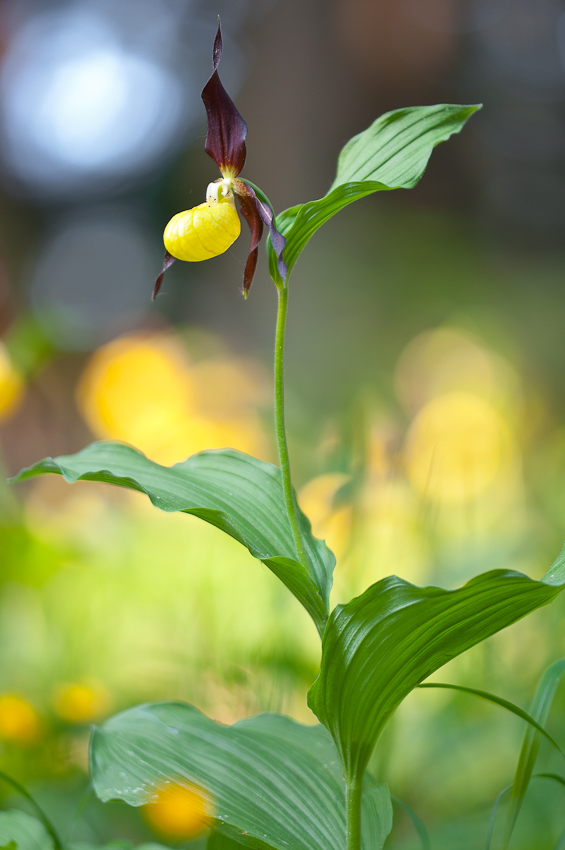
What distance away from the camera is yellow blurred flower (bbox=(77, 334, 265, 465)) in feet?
4.64

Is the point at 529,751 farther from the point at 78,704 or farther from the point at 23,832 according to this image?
the point at 78,704

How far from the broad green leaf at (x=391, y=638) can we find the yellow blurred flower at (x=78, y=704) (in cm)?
39

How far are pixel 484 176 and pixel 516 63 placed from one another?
3.05ft

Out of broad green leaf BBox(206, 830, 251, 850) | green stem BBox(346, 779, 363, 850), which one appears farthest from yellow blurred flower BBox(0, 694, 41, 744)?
green stem BBox(346, 779, 363, 850)

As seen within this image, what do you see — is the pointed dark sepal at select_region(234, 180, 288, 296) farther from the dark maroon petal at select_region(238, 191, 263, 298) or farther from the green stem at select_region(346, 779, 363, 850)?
the green stem at select_region(346, 779, 363, 850)

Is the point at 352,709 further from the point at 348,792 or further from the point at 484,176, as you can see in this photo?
the point at 484,176

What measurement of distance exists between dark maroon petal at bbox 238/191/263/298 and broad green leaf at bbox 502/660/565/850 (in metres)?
0.38

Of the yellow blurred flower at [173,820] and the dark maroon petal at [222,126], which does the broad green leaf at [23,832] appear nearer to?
the yellow blurred flower at [173,820]

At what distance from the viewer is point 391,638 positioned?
0.36 m

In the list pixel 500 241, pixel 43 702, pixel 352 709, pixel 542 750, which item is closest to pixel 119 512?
pixel 43 702

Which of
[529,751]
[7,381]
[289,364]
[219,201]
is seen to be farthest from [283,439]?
[289,364]

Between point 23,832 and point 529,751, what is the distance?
383mm

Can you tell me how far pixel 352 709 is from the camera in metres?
0.38

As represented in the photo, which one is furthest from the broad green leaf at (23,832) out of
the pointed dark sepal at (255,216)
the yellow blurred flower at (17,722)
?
the pointed dark sepal at (255,216)
